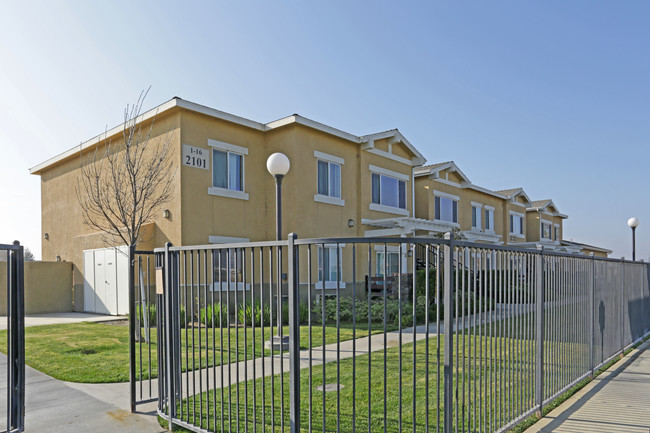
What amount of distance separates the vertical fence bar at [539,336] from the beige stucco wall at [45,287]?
18864 mm

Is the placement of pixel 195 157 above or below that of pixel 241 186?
above

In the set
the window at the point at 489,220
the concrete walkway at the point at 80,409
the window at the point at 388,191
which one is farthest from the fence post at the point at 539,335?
the window at the point at 489,220

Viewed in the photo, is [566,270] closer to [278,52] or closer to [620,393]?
[620,393]

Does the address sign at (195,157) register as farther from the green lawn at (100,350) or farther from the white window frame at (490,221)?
the white window frame at (490,221)

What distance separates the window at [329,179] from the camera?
18.7 meters

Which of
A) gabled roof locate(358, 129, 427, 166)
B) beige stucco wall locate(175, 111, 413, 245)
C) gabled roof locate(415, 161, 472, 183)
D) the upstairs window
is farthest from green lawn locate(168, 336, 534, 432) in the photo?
gabled roof locate(415, 161, 472, 183)

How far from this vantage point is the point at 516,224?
36.0 meters

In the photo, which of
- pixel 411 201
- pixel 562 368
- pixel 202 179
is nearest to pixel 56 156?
pixel 202 179

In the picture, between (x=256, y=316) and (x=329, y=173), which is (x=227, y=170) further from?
(x=256, y=316)

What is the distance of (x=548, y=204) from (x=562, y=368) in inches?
1437

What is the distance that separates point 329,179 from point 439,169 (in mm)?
9039

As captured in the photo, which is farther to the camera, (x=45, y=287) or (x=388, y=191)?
(x=388, y=191)

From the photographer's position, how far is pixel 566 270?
6.57 metres

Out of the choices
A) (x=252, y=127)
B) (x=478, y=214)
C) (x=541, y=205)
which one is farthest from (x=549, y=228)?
(x=252, y=127)
